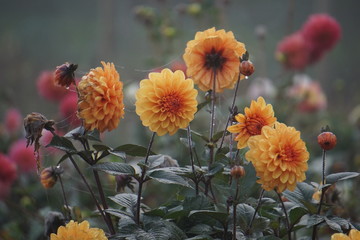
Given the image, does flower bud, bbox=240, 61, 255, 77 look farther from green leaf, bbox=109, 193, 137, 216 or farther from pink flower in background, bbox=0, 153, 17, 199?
pink flower in background, bbox=0, 153, 17, 199

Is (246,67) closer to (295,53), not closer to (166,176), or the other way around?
(166,176)

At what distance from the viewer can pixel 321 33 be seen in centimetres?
182

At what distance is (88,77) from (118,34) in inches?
93.5

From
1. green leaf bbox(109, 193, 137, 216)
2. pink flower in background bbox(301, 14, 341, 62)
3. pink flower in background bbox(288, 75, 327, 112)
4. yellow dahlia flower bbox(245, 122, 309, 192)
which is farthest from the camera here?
pink flower in background bbox(288, 75, 327, 112)

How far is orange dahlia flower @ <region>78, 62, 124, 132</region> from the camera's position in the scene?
2.37 feet

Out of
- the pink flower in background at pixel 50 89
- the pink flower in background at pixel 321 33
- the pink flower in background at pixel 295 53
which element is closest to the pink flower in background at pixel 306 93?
the pink flower in background at pixel 295 53

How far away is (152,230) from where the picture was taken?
0.72m

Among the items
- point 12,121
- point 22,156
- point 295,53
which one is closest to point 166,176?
point 22,156

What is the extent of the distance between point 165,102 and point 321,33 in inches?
48.4

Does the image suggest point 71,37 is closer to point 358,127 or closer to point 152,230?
point 358,127

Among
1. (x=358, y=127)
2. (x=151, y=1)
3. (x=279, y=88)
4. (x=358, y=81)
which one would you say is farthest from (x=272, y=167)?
(x=358, y=81)

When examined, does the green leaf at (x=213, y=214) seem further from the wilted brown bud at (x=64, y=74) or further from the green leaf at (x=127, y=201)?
the wilted brown bud at (x=64, y=74)

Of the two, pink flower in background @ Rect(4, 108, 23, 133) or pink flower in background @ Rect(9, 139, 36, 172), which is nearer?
pink flower in background @ Rect(9, 139, 36, 172)

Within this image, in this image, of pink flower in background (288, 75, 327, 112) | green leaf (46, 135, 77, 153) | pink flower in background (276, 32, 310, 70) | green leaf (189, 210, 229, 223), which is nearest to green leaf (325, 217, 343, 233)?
green leaf (189, 210, 229, 223)
